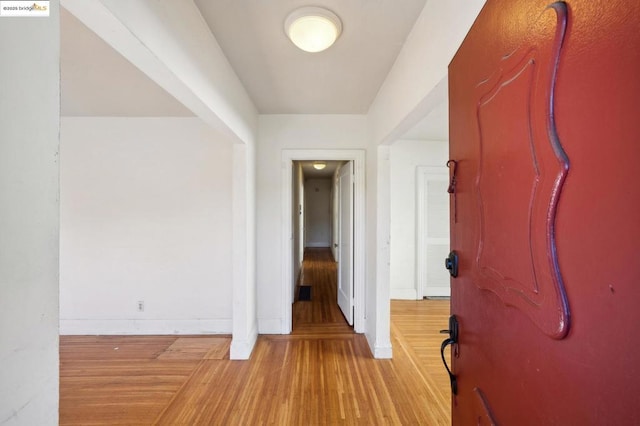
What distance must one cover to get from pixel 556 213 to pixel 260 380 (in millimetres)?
2185

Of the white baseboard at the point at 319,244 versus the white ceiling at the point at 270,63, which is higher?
the white ceiling at the point at 270,63

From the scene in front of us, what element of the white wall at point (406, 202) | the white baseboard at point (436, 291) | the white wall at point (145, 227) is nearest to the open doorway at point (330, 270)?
the white wall at point (406, 202)

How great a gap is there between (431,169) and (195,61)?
3.28m

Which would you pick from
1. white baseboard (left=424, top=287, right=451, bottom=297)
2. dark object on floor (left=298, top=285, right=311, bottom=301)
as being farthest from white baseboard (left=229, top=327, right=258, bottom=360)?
white baseboard (left=424, top=287, right=451, bottom=297)

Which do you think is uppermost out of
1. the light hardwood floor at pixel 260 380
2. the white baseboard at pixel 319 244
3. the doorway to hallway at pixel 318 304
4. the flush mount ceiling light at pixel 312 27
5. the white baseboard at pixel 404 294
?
the flush mount ceiling light at pixel 312 27

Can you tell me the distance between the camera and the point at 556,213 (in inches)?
17.3

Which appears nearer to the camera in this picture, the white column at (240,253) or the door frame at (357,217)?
the white column at (240,253)

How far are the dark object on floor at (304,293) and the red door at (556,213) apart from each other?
3.15 m

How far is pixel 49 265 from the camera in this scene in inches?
21.4

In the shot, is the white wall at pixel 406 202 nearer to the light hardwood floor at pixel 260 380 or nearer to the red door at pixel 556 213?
the light hardwood floor at pixel 260 380

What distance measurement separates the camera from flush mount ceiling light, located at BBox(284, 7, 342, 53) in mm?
1296

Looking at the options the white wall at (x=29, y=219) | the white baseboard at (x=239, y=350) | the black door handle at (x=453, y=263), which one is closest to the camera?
the white wall at (x=29, y=219)

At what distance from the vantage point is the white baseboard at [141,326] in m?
2.66

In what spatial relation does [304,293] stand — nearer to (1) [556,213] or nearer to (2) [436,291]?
(2) [436,291]
